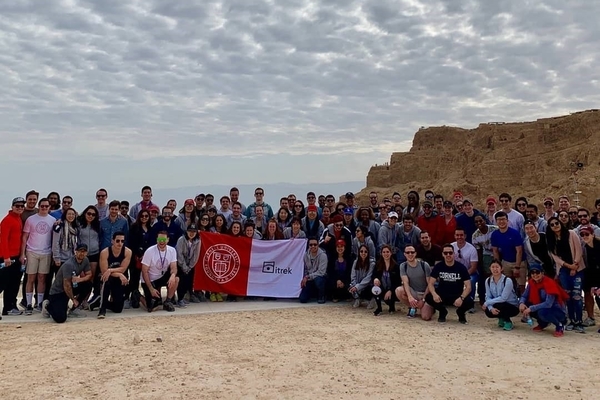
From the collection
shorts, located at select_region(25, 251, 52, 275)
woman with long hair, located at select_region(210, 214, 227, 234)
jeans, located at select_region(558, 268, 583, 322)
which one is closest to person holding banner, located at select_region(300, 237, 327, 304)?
woman with long hair, located at select_region(210, 214, 227, 234)

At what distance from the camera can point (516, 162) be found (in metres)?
43.6

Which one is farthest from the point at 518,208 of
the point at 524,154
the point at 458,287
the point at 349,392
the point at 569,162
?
the point at 524,154

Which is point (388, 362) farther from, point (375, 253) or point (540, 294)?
point (375, 253)

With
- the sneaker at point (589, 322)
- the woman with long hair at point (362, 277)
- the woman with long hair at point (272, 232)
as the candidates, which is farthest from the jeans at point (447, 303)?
the woman with long hair at point (272, 232)

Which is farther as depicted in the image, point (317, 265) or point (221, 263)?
point (221, 263)

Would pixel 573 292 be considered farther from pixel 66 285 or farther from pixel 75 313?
pixel 75 313

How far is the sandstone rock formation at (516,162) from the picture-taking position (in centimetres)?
3672

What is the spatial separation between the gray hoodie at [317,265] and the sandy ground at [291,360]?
4.73 ft

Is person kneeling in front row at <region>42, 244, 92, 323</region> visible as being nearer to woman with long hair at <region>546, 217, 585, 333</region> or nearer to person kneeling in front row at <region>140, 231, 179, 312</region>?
person kneeling in front row at <region>140, 231, 179, 312</region>

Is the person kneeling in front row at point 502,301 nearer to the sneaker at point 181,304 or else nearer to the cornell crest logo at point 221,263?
the cornell crest logo at point 221,263

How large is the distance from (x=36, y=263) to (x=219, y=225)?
3.21m

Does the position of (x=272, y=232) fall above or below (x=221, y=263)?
above

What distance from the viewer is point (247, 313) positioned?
7953mm

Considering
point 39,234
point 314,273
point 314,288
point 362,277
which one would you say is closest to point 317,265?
point 314,273
